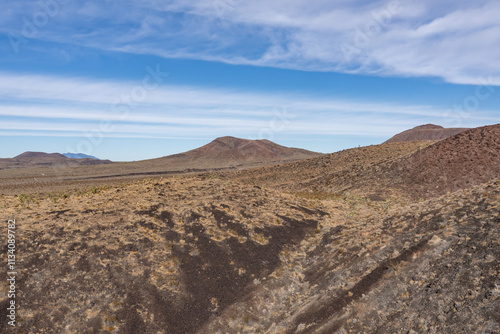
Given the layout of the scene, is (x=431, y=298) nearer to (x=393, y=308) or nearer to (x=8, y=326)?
(x=393, y=308)

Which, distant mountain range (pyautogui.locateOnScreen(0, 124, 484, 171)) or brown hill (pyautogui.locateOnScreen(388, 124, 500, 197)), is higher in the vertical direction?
distant mountain range (pyautogui.locateOnScreen(0, 124, 484, 171))

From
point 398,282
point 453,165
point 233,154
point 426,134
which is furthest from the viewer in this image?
point 426,134

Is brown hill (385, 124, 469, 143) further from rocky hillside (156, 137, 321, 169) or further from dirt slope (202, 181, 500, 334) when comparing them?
dirt slope (202, 181, 500, 334)

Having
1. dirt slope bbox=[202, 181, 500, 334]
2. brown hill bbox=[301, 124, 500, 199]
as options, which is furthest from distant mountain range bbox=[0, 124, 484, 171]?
dirt slope bbox=[202, 181, 500, 334]

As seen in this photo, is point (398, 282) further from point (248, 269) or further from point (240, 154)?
point (240, 154)

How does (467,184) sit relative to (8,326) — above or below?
above

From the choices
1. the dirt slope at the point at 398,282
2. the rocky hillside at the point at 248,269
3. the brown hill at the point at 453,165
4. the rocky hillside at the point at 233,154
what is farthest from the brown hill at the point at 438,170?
the rocky hillside at the point at 233,154

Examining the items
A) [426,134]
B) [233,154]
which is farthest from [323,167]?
[426,134]

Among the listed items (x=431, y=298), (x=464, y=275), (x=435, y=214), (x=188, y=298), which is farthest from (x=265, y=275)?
(x=435, y=214)

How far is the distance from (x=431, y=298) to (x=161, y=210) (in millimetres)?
13083

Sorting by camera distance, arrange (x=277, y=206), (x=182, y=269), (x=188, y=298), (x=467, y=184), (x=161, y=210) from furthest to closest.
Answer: (x=467, y=184), (x=277, y=206), (x=161, y=210), (x=182, y=269), (x=188, y=298)

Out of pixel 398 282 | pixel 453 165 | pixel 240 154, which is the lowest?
pixel 398 282

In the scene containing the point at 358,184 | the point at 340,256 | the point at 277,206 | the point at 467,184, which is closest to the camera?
the point at 340,256

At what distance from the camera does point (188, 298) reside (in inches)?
440
